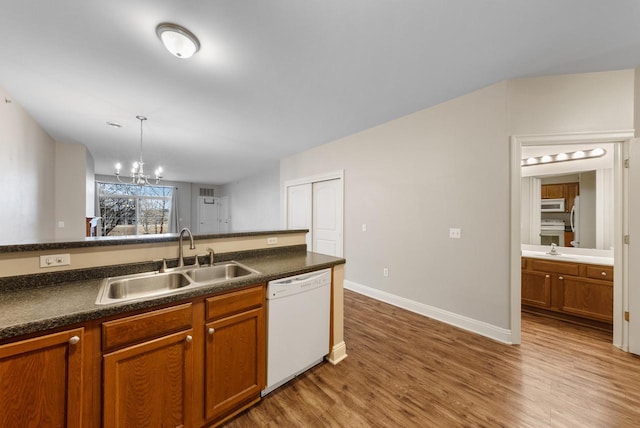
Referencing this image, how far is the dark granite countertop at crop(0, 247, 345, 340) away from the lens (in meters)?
0.94

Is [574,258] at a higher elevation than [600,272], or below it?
higher

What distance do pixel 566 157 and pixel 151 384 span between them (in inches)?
192

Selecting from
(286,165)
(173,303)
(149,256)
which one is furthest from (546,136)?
(286,165)

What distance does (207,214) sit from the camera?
9500mm

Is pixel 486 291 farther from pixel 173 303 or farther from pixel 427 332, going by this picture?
pixel 173 303

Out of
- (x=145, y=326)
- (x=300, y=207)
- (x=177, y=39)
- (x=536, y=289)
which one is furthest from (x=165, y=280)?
(x=536, y=289)

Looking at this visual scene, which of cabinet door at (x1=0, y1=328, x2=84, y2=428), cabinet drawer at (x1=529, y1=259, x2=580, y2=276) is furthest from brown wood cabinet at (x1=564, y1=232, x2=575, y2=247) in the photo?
cabinet door at (x1=0, y1=328, x2=84, y2=428)

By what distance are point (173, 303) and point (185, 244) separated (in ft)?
2.18

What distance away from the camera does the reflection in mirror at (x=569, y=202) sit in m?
2.96

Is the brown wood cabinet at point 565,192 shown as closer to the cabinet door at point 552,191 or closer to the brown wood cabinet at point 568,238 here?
the cabinet door at point 552,191

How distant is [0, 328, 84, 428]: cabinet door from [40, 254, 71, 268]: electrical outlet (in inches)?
24.6

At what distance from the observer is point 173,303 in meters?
1.27

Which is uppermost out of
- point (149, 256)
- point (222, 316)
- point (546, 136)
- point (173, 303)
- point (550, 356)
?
point (546, 136)

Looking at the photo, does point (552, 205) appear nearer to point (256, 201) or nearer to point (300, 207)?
point (300, 207)
